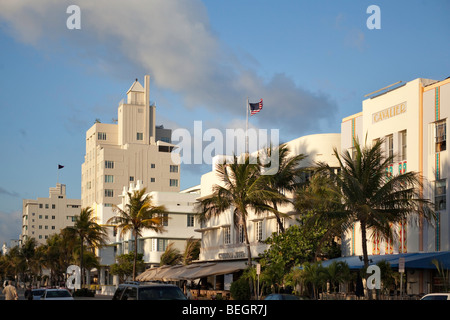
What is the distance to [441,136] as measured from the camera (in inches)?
1323

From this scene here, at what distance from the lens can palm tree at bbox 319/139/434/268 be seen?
102 feet

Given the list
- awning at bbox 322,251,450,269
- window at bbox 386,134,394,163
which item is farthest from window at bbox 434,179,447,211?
window at bbox 386,134,394,163

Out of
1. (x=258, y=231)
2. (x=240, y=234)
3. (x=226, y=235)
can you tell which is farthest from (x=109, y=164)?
(x=258, y=231)

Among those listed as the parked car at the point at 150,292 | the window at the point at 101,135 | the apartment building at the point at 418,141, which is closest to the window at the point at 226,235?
the apartment building at the point at 418,141

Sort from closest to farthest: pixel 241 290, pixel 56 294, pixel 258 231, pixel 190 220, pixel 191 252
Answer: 1. pixel 56 294
2. pixel 241 290
3. pixel 258 231
4. pixel 191 252
5. pixel 190 220

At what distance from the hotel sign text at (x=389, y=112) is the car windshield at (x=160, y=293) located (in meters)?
19.6

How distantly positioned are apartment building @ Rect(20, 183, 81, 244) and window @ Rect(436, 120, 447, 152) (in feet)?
553

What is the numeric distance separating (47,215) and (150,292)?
18229cm

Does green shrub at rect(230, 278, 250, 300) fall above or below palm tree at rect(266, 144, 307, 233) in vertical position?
below

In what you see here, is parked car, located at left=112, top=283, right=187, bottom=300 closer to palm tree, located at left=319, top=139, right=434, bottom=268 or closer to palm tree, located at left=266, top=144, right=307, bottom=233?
palm tree, located at left=319, top=139, right=434, bottom=268

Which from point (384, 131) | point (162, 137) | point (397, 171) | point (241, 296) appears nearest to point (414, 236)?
point (397, 171)

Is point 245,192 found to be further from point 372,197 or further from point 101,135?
point 101,135

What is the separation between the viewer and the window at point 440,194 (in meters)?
33.2
